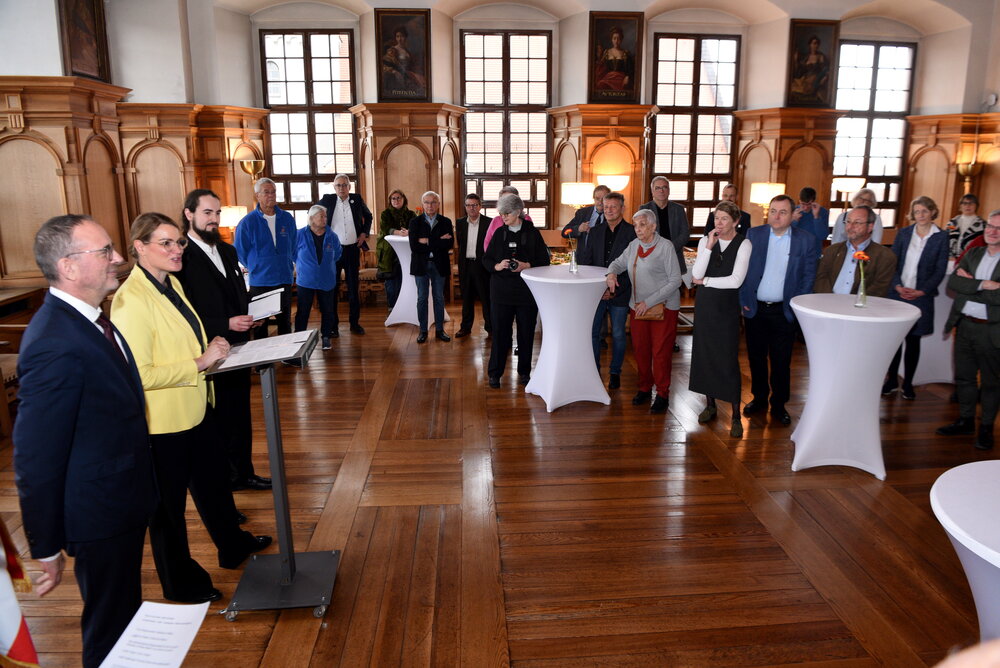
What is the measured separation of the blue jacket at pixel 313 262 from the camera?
21.2ft

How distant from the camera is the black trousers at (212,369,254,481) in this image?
11.3 feet

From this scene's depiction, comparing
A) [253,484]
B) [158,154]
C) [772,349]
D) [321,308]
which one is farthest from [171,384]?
[158,154]

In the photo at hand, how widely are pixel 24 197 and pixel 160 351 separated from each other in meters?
6.03

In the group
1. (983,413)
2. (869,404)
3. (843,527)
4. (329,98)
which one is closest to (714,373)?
(869,404)

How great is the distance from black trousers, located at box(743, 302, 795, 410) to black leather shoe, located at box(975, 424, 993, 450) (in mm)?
1169

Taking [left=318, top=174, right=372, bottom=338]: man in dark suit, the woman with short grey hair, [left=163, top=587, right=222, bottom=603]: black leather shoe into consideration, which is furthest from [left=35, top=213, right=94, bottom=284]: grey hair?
[left=318, top=174, right=372, bottom=338]: man in dark suit

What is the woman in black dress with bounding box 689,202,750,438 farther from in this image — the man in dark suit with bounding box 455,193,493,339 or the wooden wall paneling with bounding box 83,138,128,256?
the wooden wall paneling with bounding box 83,138,128,256

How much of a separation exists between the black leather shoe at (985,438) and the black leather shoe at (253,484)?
14.6 feet

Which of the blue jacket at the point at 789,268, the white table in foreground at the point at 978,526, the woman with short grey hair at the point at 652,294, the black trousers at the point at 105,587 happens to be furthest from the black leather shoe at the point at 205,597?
the blue jacket at the point at 789,268

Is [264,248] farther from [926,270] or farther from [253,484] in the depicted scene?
[926,270]

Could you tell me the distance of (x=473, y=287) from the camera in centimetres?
714

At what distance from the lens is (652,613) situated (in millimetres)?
2770

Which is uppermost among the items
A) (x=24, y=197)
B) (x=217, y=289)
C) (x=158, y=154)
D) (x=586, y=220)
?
(x=158, y=154)

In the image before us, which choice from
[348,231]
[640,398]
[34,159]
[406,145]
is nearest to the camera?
[640,398]
